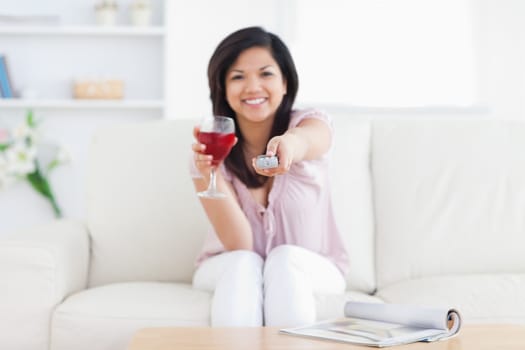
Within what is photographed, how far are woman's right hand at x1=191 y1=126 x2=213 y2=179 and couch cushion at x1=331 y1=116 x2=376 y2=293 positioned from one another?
612 millimetres

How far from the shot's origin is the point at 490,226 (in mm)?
2562

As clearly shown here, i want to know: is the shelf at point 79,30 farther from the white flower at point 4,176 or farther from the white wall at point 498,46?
the white wall at point 498,46

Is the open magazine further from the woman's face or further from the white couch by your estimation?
the woman's face

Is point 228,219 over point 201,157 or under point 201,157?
under

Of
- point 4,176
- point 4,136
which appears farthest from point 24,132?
point 4,176

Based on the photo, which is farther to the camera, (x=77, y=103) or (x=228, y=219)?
(x=77, y=103)

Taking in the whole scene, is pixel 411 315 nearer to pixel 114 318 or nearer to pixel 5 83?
pixel 114 318

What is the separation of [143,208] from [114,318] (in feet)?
1.95

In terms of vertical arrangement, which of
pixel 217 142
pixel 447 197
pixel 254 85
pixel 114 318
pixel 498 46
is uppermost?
pixel 498 46

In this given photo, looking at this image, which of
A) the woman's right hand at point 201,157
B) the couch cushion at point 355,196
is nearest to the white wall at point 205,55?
the couch cushion at point 355,196

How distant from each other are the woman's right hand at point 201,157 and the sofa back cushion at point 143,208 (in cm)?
47

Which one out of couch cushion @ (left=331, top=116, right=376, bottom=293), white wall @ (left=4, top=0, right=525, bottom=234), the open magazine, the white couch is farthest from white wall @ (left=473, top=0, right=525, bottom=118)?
the open magazine

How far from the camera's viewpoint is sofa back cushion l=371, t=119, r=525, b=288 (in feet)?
8.27

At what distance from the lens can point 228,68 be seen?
89.7 inches
